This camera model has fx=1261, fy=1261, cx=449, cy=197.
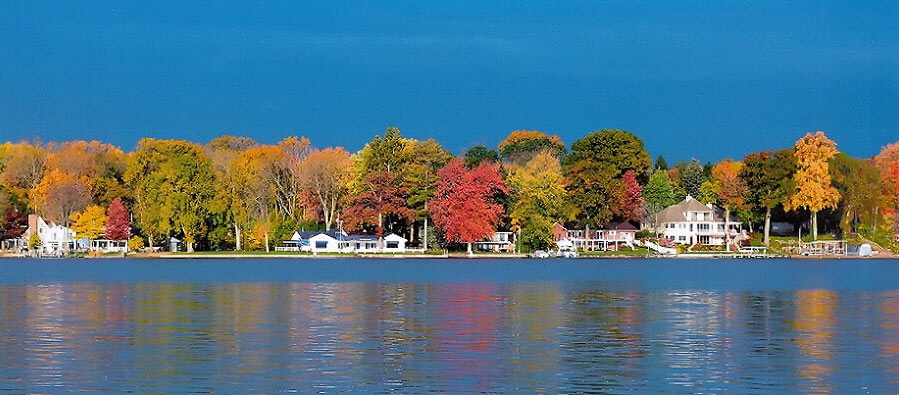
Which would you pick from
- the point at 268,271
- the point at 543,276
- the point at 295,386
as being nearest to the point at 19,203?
the point at 268,271

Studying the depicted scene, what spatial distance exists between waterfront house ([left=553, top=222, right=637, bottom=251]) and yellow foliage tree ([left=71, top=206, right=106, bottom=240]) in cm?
4559

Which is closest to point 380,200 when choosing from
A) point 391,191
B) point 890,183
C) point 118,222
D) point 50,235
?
point 391,191

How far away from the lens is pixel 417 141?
125000 millimetres

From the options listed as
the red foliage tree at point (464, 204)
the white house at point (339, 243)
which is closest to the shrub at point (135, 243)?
the white house at point (339, 243)

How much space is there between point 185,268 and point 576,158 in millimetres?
47259

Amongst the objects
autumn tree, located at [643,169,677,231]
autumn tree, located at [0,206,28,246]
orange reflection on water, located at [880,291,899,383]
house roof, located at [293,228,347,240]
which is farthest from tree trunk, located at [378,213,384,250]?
orange reflection on water, located at [880,291,899,383]

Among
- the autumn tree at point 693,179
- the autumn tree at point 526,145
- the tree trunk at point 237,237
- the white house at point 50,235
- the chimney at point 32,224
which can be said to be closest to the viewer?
the tree trunk at point 237,237

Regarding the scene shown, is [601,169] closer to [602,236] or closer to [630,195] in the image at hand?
[630,195]

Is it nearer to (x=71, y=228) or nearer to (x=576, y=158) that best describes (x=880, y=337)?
(x=576, y=158)

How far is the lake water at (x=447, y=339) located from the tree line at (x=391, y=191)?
53370mm

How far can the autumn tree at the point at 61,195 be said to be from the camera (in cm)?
12200

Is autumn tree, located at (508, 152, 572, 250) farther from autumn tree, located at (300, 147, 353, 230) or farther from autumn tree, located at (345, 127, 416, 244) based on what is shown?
autumn tree, located at (300, 147, 353, 230)

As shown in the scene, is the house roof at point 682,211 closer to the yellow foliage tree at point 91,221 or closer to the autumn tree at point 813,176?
the autumn tree at point 813,176

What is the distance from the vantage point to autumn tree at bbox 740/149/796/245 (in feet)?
396
